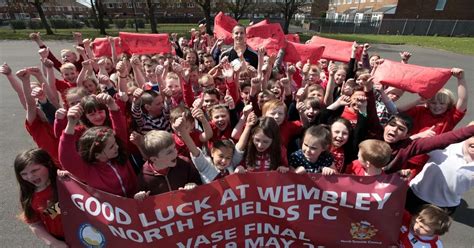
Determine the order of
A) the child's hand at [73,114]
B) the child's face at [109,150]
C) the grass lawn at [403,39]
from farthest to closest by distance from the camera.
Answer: the grass lawn at [403,39] < the child's face at [109,150] < the child's hand at [73,114]

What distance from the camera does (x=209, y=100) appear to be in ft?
13.0

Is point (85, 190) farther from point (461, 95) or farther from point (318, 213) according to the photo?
point (461, 95)

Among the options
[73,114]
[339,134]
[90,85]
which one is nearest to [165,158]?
[73,114]

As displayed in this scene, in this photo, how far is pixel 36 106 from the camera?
3258mm

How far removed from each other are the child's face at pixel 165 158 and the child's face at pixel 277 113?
1.20m

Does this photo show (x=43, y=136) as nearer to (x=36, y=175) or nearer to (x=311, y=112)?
(x=36, y=175)

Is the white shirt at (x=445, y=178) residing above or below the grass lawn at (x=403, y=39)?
above

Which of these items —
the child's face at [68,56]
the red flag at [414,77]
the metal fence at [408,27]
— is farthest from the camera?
the metal fence at [408,27]

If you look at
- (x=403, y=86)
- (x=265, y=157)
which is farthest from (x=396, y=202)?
(x=403, y=86)

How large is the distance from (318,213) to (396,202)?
0.71 meters

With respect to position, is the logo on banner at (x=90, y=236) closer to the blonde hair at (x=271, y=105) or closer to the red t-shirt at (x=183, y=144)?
the red t-shirt at (x=183, y=144)

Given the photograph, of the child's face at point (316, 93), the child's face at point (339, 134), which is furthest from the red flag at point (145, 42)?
the child's face at point (339, 134)

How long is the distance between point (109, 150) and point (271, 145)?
154 centimetres

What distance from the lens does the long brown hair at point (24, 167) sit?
2.51m
